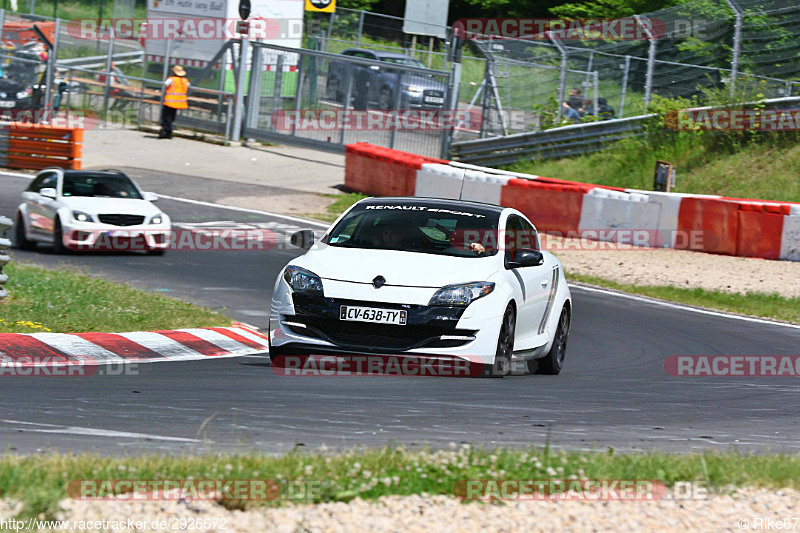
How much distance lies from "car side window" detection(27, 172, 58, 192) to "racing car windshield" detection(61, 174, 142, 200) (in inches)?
8.6

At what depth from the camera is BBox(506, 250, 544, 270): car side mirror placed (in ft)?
30.2

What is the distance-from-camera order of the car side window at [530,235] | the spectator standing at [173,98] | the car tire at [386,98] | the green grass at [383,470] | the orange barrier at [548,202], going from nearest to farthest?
1. the green grass at [383,470]
2. the car side window at [530,235]
3. the orange barrier at [548,202]
4. the car tire at [386,98]
5. the spectator standing at [173,98]

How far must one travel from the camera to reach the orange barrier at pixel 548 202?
64.5 feet

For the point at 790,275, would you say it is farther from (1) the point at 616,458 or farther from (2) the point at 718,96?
(1) the point at 616,458

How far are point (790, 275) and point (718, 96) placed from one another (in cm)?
752

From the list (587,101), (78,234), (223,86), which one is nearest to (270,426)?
(78,234)

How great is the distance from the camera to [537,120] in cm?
2686

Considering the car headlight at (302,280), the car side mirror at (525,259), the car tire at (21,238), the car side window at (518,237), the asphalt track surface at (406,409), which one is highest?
the car side window at (518,237)

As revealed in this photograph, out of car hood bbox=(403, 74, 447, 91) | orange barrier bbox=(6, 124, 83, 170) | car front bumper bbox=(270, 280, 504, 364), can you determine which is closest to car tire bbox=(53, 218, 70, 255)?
orange barrier bbox=(6, 124, 83, 170)

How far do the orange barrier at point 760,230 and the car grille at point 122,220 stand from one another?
29.7ft

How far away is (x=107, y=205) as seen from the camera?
17094mm

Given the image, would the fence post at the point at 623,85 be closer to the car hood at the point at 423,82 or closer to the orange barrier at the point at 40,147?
the car hood at the point at 423,82

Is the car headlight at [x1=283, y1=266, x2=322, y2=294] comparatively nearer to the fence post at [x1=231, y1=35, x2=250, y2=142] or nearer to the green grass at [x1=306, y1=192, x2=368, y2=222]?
the green grass at [x1=306, y1=192, x2=368, y2=222]

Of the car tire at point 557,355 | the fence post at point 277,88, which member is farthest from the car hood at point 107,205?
the fence post at point 277,88
